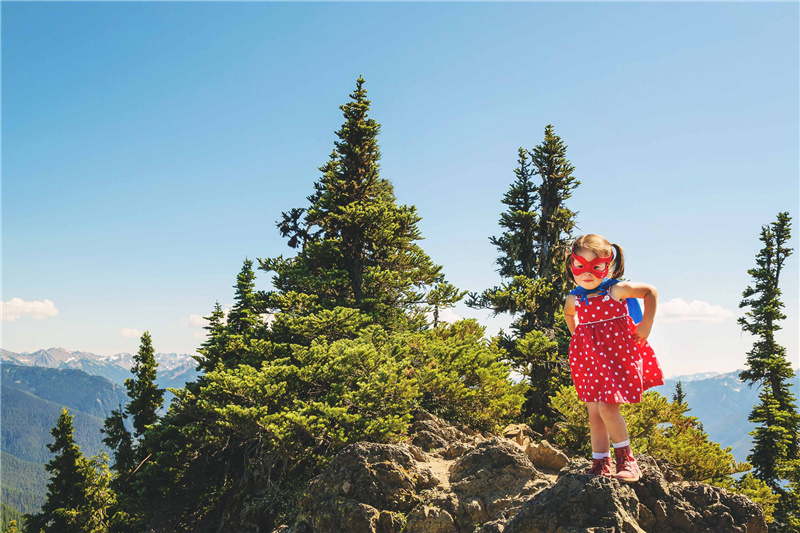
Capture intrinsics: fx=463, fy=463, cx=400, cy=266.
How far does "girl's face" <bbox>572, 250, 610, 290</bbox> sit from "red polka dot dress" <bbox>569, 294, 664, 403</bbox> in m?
0.17

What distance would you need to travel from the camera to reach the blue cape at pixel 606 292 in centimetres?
505

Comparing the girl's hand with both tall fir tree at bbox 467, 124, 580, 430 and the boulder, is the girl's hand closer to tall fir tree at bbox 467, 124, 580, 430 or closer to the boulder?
the boulder

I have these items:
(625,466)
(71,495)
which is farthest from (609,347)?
(71,495)

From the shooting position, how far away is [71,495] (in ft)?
84.1

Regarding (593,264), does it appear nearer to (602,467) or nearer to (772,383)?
(602,467)

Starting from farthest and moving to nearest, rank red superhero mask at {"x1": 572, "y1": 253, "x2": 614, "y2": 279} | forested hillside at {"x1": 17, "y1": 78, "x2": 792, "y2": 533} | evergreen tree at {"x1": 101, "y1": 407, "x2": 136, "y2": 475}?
1. evergreen tree at {"x1": 101, "y1": 407, "x2": 136, "y2": 475}
2. forested hillside at {"x1": 17, "y1": 78, "x2": 792, "y2": 533}
3. red superhero mask at {"x1": 572, "y1": 253, "x2": 614, "y2": 279}

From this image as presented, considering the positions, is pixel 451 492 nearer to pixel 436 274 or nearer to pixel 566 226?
pixel 436 274

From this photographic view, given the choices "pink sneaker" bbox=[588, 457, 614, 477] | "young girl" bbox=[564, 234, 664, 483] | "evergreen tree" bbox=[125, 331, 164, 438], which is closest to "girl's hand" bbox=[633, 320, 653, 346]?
"young girl" bbox=[564, 234, 664, 483]

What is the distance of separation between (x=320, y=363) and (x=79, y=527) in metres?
22.8

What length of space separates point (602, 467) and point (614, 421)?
549mm

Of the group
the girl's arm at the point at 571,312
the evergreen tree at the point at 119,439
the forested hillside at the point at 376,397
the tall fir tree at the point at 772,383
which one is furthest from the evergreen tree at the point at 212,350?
the tall fir tree at the point at 772,383

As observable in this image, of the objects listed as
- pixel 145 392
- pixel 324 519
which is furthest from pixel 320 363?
pixel 145 392

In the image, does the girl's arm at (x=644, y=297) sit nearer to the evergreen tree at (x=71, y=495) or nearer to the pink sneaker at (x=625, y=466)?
the pink sneaker at (x=625, y=466)

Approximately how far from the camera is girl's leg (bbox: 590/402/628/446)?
193 inches
